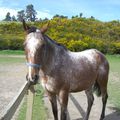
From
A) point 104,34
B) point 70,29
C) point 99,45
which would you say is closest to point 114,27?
point 104,34

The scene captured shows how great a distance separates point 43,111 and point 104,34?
138 feet

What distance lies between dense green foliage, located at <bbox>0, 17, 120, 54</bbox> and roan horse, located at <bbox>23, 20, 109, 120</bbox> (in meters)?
30.4

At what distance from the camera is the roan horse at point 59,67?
5.57 meters

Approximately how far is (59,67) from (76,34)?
130 ft

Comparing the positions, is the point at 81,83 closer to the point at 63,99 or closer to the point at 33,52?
the point at 63,99

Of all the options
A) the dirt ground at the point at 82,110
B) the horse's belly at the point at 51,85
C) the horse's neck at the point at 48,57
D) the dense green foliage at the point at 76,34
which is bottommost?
the dense green foliage at the point at 76,34

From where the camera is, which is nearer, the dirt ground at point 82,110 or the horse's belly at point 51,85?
the horse's belly at point 51,85

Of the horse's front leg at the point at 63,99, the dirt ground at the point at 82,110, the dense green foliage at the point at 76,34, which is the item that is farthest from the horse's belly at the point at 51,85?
the dense green foliage at the point at 76,34

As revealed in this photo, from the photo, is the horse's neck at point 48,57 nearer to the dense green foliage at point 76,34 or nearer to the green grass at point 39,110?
the green grass at point 39,110

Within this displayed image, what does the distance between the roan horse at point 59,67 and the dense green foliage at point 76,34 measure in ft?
99.8

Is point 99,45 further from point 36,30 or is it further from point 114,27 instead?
point 36,30

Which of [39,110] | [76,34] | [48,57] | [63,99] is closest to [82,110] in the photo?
[39,110]

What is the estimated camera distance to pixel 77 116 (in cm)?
849

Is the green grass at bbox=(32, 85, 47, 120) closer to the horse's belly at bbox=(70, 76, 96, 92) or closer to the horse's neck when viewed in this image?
the horse's belly at bbox=(70, 76, 96, 92)
